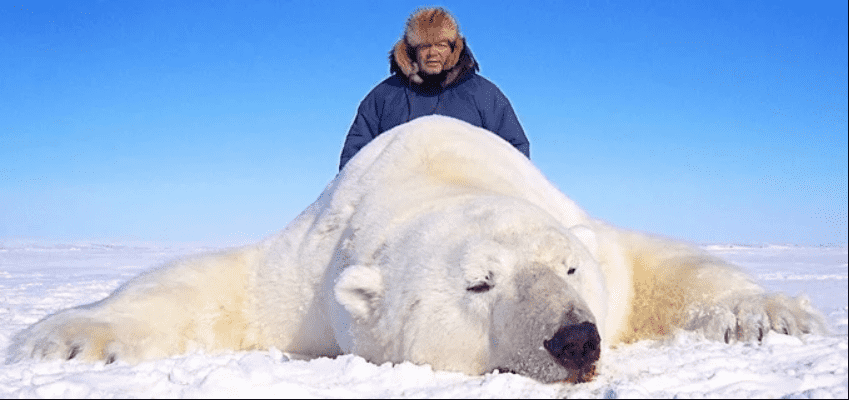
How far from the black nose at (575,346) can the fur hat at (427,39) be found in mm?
4540

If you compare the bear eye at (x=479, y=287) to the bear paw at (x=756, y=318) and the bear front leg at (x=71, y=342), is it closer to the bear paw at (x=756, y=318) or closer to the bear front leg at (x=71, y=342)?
the bear paw at (x=756, y=318)

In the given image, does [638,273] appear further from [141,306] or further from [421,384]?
[141,306]

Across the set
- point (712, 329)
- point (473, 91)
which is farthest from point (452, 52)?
point (712, 329)

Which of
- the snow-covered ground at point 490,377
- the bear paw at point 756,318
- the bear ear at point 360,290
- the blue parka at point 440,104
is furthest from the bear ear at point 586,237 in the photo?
the blue parka at point 440,104

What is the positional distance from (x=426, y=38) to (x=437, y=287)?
4.15 metres

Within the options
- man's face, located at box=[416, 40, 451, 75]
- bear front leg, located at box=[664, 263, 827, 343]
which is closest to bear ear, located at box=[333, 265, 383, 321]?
bear front leg, located at box=[664, 263, 827, 343]

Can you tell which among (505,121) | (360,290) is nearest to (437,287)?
(360,290)

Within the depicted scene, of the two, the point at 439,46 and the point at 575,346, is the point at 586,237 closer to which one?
the point at 575,346

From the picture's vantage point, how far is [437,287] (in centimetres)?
270

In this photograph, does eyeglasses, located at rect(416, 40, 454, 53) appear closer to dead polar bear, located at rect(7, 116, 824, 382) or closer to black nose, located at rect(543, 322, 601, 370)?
dead polar bear, located at rect(7, 116, 824, 382)

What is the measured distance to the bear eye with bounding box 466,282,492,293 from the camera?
2619 mm

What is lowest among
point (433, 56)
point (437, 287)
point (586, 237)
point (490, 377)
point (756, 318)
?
point (490, 377)

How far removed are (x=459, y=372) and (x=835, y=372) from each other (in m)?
1.21

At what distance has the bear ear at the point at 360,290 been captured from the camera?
288cm
